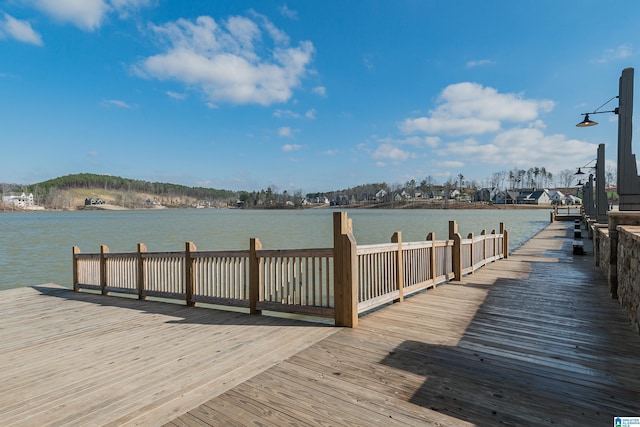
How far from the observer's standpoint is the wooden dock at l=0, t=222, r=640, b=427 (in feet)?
8.45

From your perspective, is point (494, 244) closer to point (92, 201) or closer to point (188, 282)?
point (188, 282)

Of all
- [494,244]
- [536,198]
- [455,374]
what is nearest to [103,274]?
[455,374]

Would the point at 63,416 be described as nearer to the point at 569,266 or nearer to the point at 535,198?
the point at 569,266

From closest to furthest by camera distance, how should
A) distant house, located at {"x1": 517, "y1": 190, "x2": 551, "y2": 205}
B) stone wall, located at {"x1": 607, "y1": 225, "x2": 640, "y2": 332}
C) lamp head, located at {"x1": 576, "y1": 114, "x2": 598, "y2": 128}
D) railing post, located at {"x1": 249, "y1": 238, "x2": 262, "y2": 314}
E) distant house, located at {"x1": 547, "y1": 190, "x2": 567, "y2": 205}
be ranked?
stone wall, located at {"x1": 607, "y1": 225, "x2": 640, "y2": 332}, railing post, located at {"x1": 249, "y1": 238, "x2": 262, "y2": 314}, lamp head, located at {"x1": 576, "y1": 114, "x2": 598, "y2": 128}, distant house, located at {"x1": 517, "y1": 190, "x2": 551, "y2": 205}, distant house, located at {"x1": 547, "y1": 190, "x2": 567, "y2": 205}

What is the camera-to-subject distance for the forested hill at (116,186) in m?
165

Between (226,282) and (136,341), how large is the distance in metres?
1.76

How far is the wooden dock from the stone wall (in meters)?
0.21

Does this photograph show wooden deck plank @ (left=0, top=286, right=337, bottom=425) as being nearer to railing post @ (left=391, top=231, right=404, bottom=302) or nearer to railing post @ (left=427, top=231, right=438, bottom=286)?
railing post @ (left=391, top=231, right=404, bottom=302)

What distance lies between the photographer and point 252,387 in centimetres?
298

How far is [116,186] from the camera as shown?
178 metres

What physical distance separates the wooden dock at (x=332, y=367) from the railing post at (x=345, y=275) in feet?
0.74

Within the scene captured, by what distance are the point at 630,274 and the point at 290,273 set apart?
485 cm

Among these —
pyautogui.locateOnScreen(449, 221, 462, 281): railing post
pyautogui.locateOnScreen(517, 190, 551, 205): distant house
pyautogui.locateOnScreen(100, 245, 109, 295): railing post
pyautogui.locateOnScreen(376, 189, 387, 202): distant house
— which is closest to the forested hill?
pyautogui.locateOnScreen(376, 189, 387, 202): distant house

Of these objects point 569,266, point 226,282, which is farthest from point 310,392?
point 569,266
